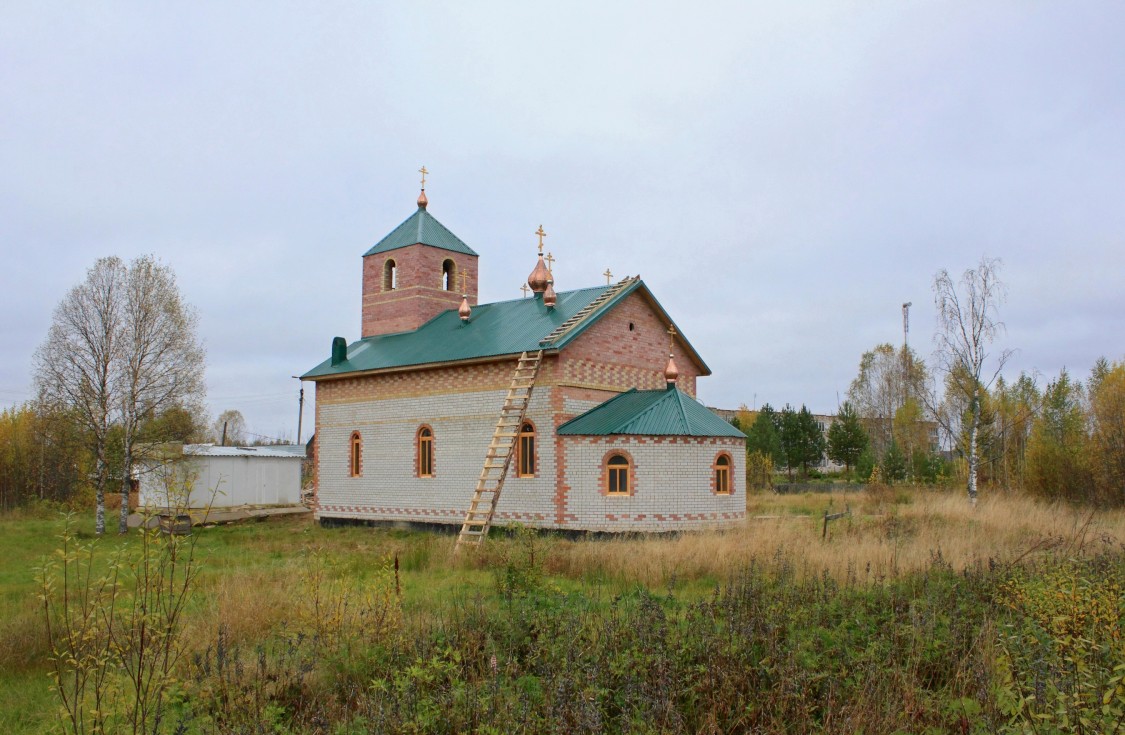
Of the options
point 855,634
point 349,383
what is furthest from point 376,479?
point 855,634

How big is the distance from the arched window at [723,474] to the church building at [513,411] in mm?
24

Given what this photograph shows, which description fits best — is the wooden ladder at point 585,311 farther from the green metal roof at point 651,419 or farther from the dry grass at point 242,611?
the dry grass at point 242,611

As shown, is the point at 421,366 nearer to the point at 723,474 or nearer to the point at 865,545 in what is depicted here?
the point at 723,474

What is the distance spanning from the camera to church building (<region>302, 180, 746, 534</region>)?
19.5 metres

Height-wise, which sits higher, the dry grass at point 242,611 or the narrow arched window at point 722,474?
the narrow arched window at point 722,474

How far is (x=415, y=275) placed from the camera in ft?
89.0

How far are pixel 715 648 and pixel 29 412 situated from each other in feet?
121

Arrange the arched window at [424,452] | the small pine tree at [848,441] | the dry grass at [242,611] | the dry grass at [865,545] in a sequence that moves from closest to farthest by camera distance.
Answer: the dry grass at [242,611], the dry grass at [865,545], the arched window at [424,452], the small pine tree at [848,441]

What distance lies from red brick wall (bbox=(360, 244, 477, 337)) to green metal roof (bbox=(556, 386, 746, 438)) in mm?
8588

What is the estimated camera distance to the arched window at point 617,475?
768 inches

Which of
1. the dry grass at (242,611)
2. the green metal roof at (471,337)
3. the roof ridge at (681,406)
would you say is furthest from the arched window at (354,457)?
the dry grass at (242,611)

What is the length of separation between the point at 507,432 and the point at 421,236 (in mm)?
9434

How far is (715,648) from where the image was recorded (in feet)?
20.8

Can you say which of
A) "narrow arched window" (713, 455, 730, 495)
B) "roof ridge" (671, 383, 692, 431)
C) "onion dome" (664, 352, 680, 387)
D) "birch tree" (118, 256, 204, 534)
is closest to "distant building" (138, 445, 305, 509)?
"birch tree" (118, 256, 204, 534)
